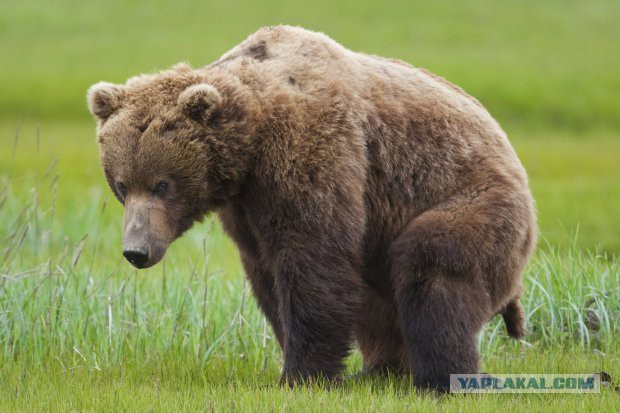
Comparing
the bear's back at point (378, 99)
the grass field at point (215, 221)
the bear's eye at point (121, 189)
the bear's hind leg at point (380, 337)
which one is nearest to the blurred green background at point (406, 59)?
the grass field at point (215, 221)

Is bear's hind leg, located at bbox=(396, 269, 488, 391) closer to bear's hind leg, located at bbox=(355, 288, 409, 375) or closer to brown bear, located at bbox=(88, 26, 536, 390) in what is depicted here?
brown bear, located at bbox=(88, 26, 536, 390)

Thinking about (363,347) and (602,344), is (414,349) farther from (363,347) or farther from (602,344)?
(602,344)

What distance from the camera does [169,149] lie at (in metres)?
5.41

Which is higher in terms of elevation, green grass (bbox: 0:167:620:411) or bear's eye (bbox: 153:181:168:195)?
bear's eye (bbox: 153:181:168:195)

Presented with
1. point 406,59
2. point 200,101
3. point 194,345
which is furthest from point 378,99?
point 406,59

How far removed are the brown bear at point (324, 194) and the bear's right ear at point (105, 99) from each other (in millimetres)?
12

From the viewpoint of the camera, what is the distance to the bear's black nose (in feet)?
17.1

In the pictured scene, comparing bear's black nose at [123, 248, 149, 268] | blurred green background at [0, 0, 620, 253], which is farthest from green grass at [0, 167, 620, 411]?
blurred green background at [0, 0, 620, 253]

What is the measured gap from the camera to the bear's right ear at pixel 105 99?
561 centimetres

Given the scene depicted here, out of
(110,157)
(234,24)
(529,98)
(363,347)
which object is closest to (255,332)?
(363,347)

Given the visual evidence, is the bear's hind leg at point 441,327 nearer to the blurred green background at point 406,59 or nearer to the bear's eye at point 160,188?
the bear's eye at point 160,188

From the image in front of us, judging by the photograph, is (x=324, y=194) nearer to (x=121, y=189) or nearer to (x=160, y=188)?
(x=160, y=188)

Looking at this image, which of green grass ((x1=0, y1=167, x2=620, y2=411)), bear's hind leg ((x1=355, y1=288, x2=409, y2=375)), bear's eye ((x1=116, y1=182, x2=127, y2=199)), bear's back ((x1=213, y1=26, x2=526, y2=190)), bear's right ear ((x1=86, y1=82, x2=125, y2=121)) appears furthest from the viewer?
Answer: bear's hind leg ((x1=355, y1=288, x2=409, y2=375))

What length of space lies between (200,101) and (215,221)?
212 centimetres
